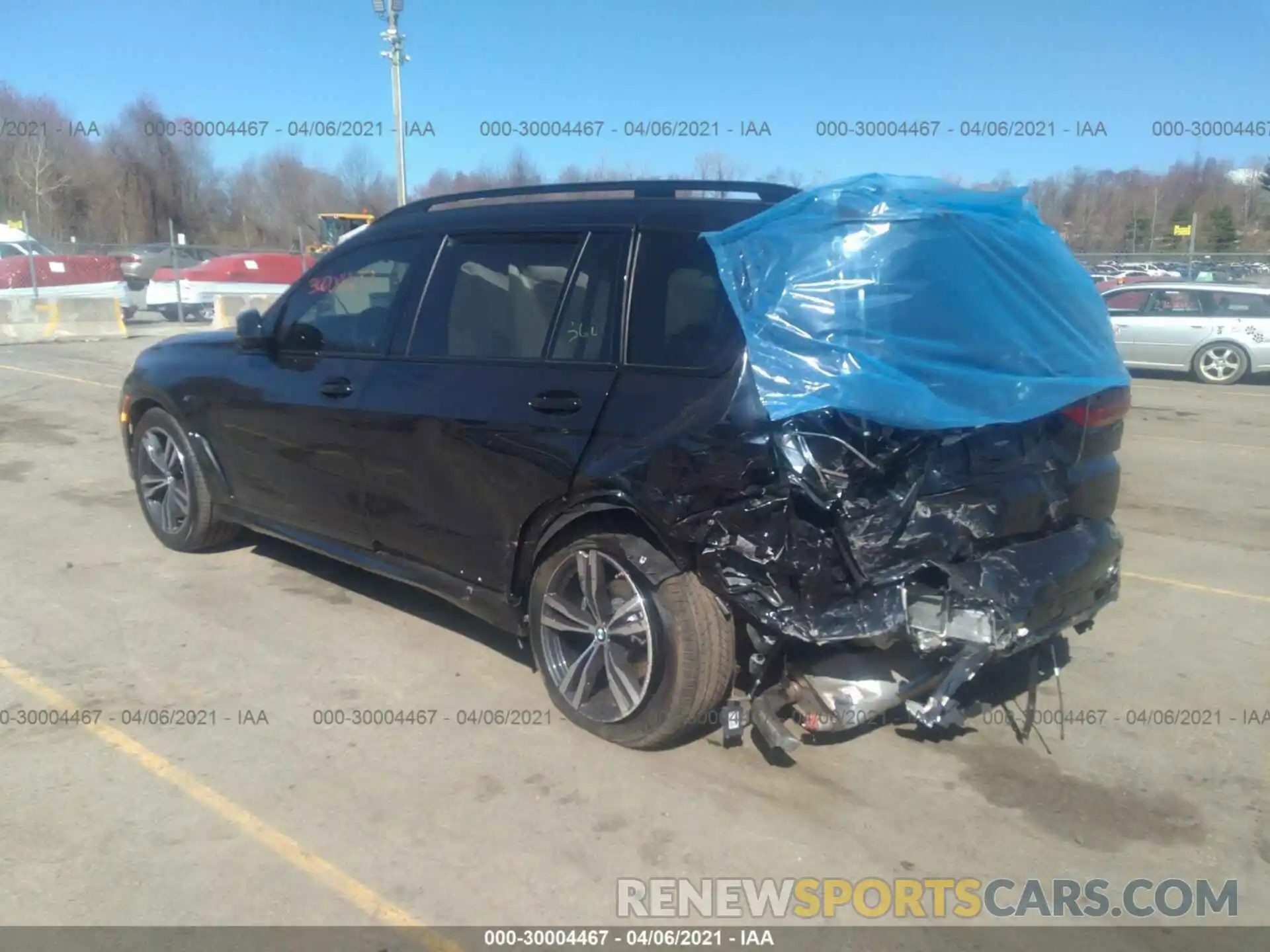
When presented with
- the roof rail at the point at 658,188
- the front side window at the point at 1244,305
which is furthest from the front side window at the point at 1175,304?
the roof rail at the point at 658,188

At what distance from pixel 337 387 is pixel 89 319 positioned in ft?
59.4

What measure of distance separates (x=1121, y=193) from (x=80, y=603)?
47.1 meters

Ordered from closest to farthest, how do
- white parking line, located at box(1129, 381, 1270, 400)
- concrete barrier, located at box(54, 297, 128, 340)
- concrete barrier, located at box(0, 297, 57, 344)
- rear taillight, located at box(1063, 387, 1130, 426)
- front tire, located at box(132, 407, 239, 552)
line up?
rear taillight, located at box(1063, 387, 1130, 426) → front tire, located at box(132, 407, 239, 552) → white parking line, located at box(1129, 381, 1270, 400) → concrete barrier, located at box(0, 297, 57, 344) → concrete barrier, located at box(54, 297, 128, 340)

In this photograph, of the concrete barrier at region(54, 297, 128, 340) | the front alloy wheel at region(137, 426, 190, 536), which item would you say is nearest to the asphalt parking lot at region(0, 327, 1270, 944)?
the front alloy wheel at region(137, 426, 190, 536)

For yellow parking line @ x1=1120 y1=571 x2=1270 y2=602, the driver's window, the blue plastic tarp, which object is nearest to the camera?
the blue plastic tarp

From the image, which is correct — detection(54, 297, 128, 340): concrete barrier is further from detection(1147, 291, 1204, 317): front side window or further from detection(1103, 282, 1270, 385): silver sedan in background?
detection(1147, 291, 1204, 317): front side window

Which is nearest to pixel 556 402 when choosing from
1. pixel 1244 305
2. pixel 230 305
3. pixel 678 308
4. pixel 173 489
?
pixel 678 308

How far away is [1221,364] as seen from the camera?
51.9 feet

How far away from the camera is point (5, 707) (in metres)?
4.05

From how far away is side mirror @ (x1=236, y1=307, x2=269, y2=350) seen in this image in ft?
16.8

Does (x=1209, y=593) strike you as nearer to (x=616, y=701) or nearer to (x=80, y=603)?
(x=616, y=701)

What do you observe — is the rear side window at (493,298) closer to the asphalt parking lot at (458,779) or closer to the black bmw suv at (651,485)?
the black bmw suv at (651,485)

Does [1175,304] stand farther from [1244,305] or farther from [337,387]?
[337,387]

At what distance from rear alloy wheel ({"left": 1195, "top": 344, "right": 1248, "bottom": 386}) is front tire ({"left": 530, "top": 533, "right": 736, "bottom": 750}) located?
1492 cm
